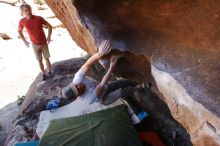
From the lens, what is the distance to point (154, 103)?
6508mm

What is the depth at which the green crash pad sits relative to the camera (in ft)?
16.5

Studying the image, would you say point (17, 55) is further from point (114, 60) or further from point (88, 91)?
point (114, 60)

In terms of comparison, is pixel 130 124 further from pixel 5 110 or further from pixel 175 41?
pixel 5 110

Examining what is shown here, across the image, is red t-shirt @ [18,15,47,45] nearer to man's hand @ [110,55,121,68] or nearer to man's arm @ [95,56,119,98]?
man's arm @ [95,56,119,98]

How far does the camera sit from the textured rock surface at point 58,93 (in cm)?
605

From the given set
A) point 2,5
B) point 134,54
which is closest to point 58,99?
point 134,54

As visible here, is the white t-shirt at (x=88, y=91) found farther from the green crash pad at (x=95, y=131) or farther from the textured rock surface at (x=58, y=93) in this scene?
the textured rock surface at (x=58, y=93)

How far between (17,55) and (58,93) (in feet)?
21.4

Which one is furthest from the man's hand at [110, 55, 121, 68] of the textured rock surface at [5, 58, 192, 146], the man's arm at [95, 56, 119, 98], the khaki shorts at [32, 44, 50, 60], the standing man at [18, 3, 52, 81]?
the khaki shorts at [32, 44, 50, 60]

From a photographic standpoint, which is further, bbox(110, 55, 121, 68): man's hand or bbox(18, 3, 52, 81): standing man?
bbox(18, 3, 52, 81): standing man

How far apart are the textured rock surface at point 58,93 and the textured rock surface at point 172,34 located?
1.24 meters

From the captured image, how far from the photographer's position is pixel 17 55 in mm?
13516

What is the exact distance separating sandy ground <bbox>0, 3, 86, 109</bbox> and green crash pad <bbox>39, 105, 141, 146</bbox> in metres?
5.03

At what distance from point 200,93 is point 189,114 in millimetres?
249
